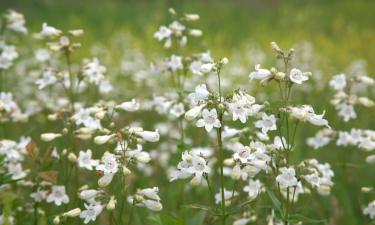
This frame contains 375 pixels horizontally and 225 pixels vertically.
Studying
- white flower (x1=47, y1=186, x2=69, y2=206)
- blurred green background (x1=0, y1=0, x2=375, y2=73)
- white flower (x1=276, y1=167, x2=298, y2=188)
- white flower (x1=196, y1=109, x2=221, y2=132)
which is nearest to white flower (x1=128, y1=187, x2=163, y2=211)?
white flower (x1=196, y1=109, x2=221, y2=132)

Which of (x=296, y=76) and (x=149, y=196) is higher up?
(x=296, y=76)

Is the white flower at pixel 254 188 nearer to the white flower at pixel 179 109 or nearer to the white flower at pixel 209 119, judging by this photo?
the white flower at pixel 209 119

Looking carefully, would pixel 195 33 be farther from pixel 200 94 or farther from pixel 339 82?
pixel 200 94

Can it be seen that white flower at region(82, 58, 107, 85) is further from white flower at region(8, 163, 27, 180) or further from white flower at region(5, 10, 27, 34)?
white flower at region(5, 10, 27, 34)

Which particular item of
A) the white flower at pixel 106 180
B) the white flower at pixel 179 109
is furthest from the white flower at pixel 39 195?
the white flower at pixel 179 109

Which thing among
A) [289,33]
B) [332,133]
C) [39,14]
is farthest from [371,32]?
[332,133]

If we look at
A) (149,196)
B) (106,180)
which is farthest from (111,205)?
(149,196)

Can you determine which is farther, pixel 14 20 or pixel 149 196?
pixel 14 20
